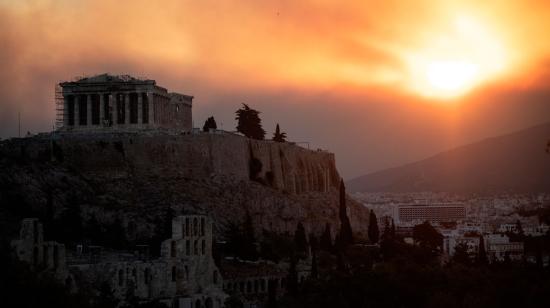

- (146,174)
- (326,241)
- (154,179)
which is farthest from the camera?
(326,241)

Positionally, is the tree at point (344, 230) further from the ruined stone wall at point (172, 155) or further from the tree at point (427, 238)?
the tree at point (427, 238)

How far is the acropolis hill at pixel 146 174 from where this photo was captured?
82.8 meters

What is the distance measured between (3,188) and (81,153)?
9.88 meters

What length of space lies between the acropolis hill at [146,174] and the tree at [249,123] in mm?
1960

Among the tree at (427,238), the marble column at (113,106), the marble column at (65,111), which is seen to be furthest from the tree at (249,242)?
the tree at (427,238)

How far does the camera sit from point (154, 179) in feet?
298

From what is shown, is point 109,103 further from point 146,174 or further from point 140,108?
point 146,174

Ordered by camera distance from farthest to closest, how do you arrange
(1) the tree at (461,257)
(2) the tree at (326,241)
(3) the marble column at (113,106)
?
1. (3) the marble column at (113,106)
2. (1) the tree at (461,257)
3. (2) the tree at (326,241)

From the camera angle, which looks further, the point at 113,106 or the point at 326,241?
the point at 113,106

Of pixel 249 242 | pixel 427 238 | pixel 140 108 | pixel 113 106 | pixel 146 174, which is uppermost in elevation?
pixel 113 106

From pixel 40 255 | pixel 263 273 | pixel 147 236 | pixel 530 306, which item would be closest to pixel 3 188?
pixel 147 236

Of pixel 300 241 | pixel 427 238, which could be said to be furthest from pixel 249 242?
pixel 427 238

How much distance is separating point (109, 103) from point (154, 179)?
23.7 ft

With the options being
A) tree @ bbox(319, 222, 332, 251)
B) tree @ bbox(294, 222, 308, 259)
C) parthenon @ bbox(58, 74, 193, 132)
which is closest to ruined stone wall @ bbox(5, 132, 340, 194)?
parthenon @ bbox(58, 74, 193, 132)
